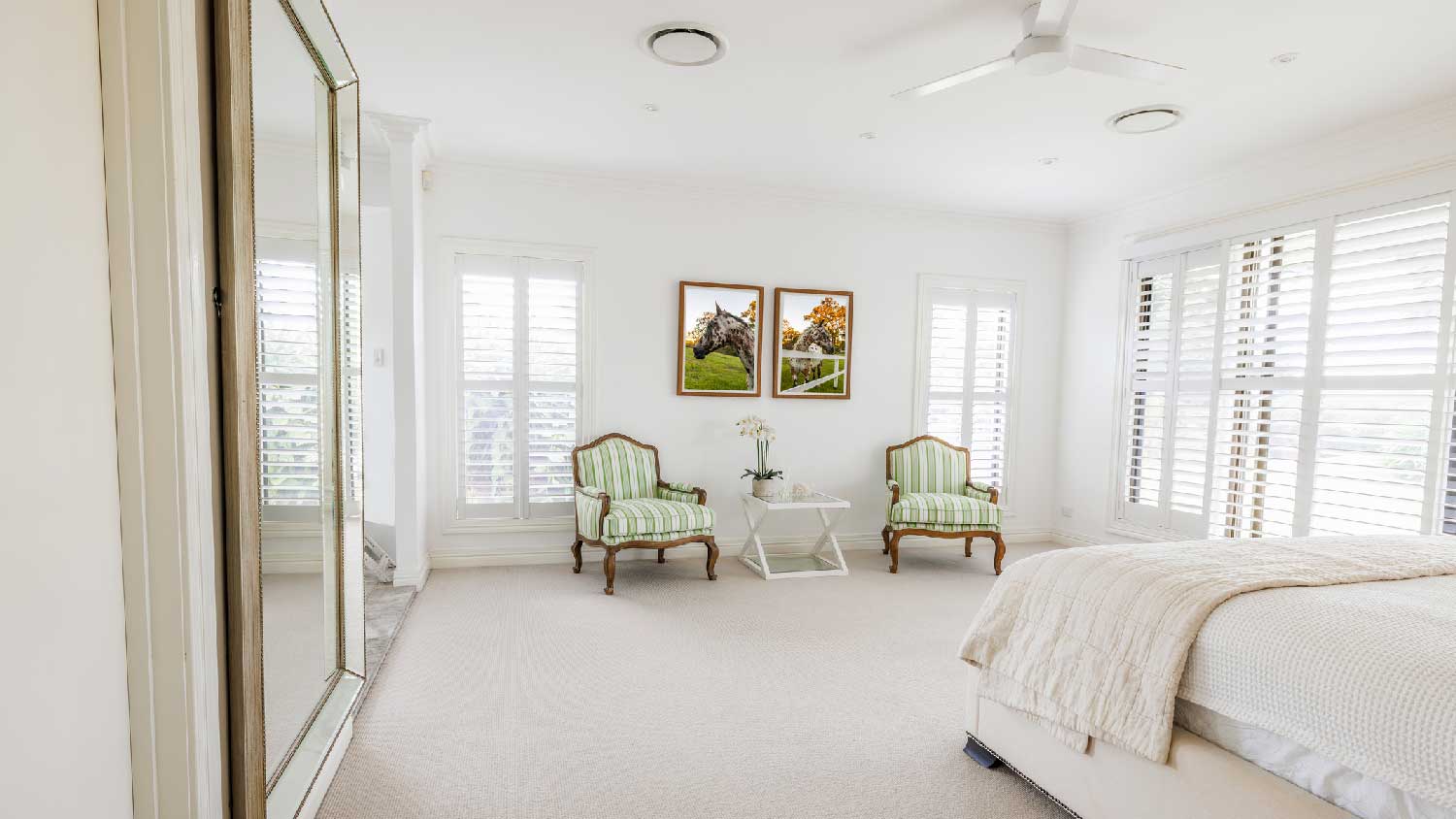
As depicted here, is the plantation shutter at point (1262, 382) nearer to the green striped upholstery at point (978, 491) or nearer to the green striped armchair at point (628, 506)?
the green striped upholstery at point (978, 491)

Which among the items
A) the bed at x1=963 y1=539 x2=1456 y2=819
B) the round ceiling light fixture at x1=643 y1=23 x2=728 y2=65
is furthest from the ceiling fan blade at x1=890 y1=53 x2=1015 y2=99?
the bed at x1=963 y1=539 x2=1456 y2=819

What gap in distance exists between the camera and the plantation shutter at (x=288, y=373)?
1674 mm

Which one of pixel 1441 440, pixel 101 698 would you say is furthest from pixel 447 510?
pixel 1441 440

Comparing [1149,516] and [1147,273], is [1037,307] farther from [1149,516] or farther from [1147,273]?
[1149,516]

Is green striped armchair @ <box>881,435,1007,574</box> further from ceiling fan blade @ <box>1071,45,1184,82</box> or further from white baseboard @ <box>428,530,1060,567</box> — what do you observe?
ceiling fan blade @ <box>1071,45,1184,82</box>

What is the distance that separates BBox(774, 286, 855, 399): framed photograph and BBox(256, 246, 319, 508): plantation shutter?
11.9 feet

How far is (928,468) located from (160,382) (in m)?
4.88

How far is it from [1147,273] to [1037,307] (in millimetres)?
886

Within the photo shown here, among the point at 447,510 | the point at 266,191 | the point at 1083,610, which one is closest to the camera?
the point at 266,191

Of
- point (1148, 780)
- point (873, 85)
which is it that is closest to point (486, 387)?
point (873, 85)

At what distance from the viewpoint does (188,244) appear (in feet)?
4.03

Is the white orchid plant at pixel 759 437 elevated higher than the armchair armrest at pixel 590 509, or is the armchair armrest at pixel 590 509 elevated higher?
the white orchid plant at pixel 759 437

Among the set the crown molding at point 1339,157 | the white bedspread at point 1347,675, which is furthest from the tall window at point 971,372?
the white bedspread at point 1347,675

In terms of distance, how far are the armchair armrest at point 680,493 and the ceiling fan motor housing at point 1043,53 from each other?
2.99 meters
